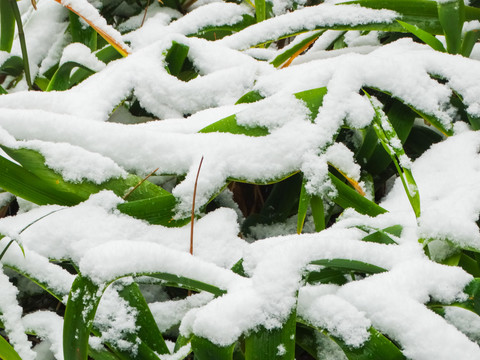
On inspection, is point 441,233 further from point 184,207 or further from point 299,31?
point 299,31

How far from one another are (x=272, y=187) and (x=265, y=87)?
0.54ft

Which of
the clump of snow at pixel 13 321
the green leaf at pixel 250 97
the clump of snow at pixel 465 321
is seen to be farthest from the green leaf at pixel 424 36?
the clump of snow at pixel 13 321

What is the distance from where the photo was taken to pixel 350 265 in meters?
0.52

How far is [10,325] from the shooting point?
0.54 metres

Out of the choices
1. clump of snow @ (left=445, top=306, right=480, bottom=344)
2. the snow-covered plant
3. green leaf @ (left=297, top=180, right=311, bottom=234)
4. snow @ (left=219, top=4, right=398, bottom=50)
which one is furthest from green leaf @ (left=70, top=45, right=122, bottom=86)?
clump of snow @ (left=445, top=306, right=480, bottom=344)

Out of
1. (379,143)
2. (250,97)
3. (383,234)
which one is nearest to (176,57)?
(250,97)

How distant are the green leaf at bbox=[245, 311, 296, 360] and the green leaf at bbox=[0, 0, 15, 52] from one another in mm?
818

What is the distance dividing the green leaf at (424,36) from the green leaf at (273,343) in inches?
21.9

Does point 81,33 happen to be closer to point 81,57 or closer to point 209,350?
point 81,57

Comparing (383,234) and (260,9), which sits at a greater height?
(260,9)

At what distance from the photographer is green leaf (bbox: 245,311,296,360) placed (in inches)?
18.6

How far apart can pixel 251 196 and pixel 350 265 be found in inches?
12.4

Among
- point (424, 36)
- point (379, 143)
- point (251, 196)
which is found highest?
point (424, 36)

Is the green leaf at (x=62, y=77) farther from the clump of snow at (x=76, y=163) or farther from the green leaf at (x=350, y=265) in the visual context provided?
the green leaf at (x=350, y=265)
